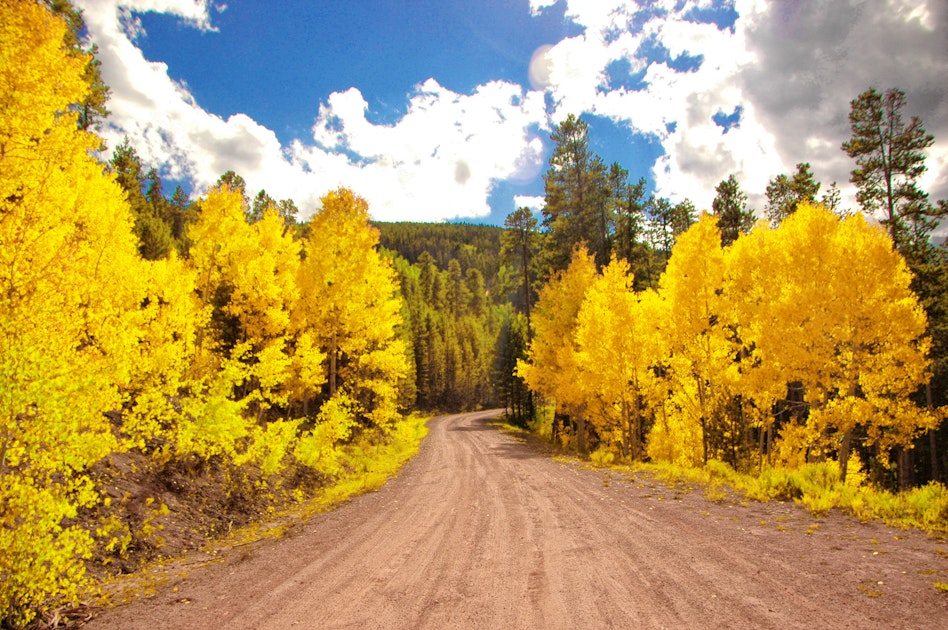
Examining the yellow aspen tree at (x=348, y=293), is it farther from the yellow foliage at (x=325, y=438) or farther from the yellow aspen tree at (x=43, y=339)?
the yellow aspen tree at (x=43, y=339)

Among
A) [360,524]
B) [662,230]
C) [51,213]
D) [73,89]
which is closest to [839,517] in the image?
[360,524]

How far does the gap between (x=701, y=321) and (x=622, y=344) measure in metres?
3.33

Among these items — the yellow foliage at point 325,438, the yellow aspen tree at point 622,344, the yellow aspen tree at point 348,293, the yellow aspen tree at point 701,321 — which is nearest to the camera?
the yellow foliage at point 325,438

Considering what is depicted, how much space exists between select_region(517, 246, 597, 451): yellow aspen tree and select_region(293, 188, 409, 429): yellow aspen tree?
27.7ft

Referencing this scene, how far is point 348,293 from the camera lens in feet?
58.9

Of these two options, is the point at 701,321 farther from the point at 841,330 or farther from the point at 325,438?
the point at 325,438

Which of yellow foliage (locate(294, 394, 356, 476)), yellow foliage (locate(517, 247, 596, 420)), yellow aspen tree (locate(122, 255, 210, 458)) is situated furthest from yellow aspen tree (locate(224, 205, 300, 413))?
yellow foliage (locate(517, 247, 596, 420))

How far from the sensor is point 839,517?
864 centimetres

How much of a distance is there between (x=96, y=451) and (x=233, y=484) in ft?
17.6

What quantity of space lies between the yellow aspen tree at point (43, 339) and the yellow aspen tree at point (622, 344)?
15722mm

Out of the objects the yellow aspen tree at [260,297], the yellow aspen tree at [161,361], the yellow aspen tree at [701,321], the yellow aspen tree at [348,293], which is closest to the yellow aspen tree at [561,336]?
the yellow aspen tree at [701,321]

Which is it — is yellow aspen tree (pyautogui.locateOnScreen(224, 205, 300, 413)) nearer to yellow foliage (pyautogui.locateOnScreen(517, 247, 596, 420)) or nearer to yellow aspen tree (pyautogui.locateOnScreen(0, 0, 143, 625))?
yellow aspen tree (pyautogui.locateOnScreen(0, 0, 143, 625))

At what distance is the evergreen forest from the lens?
5609 mm

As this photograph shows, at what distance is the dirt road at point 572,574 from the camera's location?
497cm
